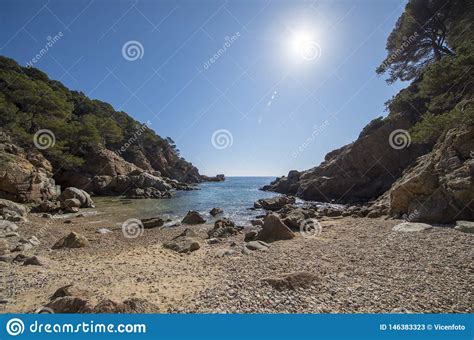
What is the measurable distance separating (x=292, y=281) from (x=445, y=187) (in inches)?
473

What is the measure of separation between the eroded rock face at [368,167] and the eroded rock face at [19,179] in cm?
3867

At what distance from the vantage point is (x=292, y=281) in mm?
6387

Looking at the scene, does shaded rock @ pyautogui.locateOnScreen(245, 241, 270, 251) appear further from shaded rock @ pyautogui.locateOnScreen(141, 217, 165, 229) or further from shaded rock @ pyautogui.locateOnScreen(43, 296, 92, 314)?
shaded rock @ pyautogui.locateOnScreen(141, 217, 165, 229)

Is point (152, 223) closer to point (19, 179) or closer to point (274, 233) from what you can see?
point (274, 233)

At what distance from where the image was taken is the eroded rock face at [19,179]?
25.0 meters

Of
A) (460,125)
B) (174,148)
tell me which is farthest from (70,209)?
(174,148)

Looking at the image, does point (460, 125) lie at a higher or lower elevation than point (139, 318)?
higher

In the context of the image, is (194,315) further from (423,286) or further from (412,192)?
(412,192)

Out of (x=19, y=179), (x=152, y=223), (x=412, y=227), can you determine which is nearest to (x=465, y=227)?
(x=412, y=227)

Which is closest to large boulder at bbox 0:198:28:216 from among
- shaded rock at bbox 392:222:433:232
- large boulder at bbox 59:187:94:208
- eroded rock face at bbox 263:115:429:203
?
large boulder at bbox 59:187:94:208

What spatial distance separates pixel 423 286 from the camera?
6141 millimetres

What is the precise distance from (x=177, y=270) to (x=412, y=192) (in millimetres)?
14701

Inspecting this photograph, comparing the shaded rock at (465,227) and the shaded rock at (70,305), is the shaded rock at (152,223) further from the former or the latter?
the shaded rock at (465,227)

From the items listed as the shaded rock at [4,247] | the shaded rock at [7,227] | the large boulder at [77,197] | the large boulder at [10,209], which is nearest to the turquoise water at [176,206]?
the large boulder at [77,197]
